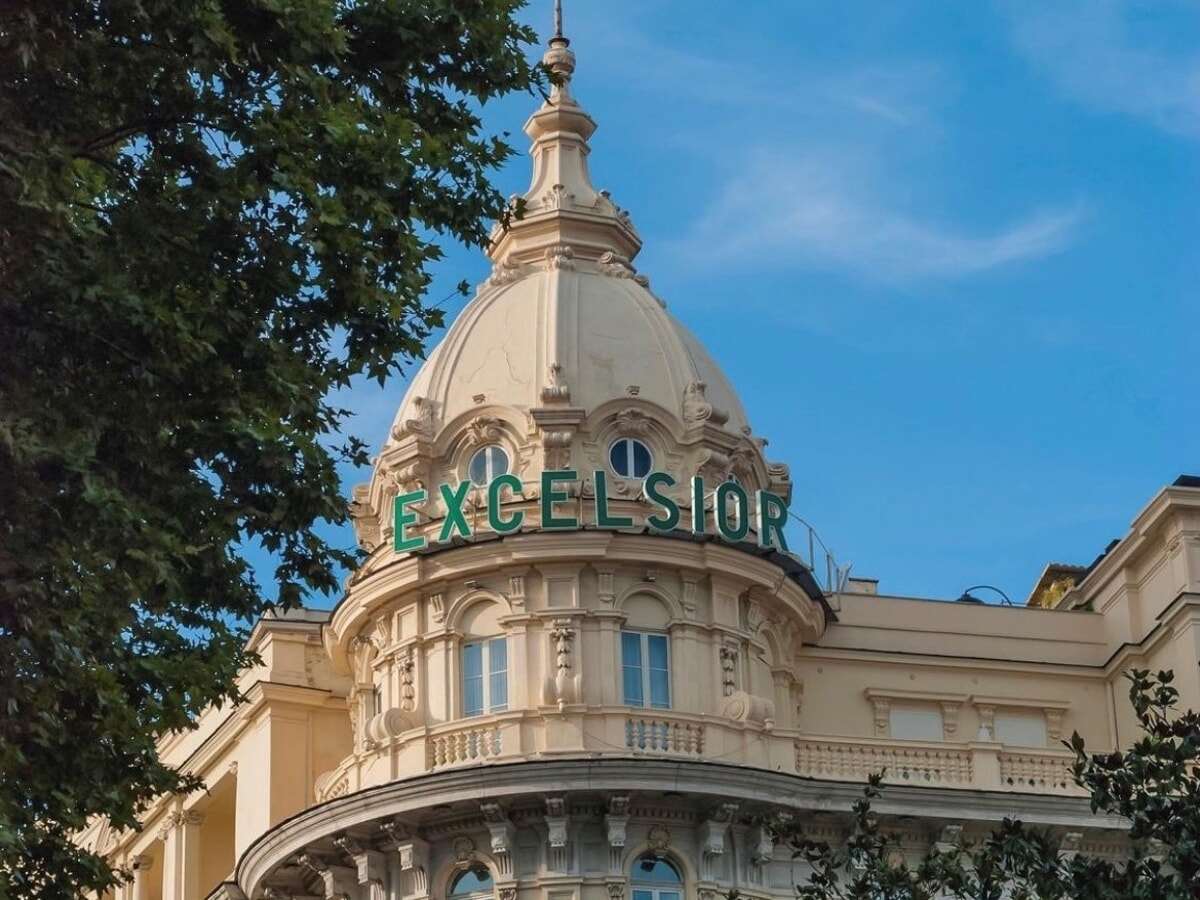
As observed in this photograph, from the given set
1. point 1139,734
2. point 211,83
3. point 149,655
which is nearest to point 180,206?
point 211,83

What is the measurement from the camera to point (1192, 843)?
28906 mm

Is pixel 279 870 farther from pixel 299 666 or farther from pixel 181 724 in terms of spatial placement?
pixel 181 724

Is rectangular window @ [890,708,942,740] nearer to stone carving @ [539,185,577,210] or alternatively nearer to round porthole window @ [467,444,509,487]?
round porthole window @ [467,444,509,487]

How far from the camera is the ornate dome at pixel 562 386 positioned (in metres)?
53.5

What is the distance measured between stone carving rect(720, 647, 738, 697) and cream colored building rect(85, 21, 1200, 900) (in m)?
0.05

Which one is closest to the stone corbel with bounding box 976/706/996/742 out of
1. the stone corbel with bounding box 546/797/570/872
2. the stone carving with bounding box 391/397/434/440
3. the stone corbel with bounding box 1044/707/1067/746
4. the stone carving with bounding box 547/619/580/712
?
the stone corbel with bounding box 1044/707/1067/746

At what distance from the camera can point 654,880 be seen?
165ft

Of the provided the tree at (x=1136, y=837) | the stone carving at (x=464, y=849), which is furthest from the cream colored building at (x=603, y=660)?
the tree at (x=1136, y=837)

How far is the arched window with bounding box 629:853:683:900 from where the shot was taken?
50000 mm

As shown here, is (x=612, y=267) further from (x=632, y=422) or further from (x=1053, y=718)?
(x=1053, y=718)

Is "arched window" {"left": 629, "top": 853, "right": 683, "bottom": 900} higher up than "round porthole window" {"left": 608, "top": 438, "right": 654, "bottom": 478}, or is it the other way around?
"round porthole window" {"left": 608, "top": 438, "right": 654, "bottom": 478}

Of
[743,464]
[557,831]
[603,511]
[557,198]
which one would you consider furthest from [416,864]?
[557,198]

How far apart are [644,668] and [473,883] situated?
4.74 meters

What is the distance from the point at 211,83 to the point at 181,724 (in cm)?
648
